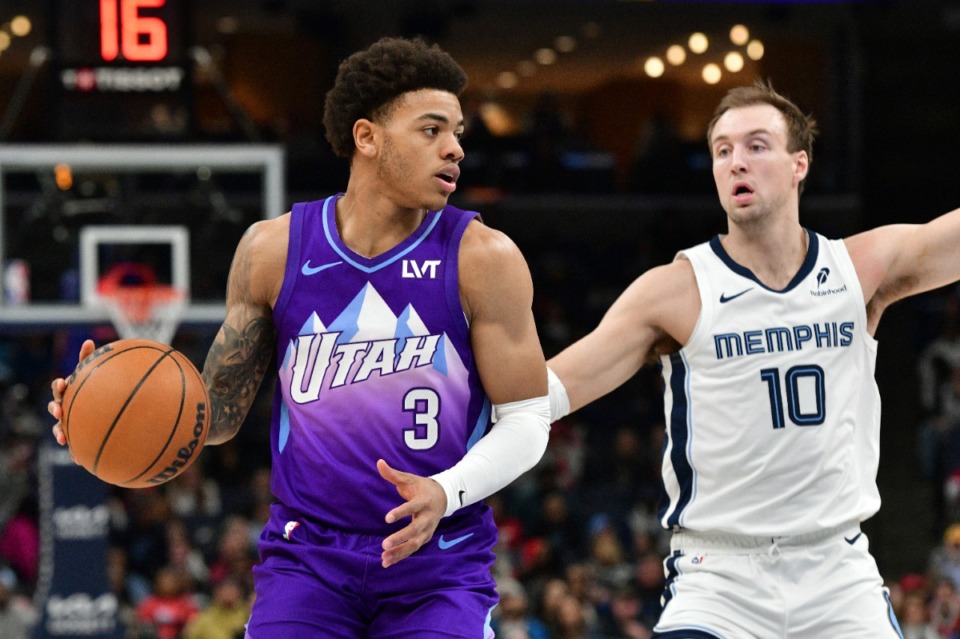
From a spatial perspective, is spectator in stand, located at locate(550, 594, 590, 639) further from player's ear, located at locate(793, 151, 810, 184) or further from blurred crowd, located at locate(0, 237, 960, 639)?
player's ear, located at locate(793, 151, 810, 184)

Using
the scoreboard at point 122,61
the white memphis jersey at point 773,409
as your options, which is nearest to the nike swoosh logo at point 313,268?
the white memphis jersey at point 773,409

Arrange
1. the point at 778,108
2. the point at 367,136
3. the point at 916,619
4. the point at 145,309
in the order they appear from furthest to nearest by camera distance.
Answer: the point at 916,619, the point at 145,309, the point at 778,108, the point at 367,136

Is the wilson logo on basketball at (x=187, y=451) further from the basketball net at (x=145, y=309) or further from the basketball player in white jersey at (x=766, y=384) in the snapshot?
the basketball net at (x=145, y=309)

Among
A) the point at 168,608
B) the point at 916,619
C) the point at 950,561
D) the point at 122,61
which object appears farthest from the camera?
the point at 950,561

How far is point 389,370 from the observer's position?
3.98 m

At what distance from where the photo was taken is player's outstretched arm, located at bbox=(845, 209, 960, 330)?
4.67 m

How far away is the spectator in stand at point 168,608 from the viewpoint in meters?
11.9

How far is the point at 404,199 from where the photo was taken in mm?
4047

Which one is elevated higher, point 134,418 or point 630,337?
point 630,337

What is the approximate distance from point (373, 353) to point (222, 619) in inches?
322

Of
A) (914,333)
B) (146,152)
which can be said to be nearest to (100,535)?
(146,152)

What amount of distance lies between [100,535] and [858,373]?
8.08m

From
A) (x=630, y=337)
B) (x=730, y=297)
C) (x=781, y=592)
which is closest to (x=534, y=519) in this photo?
(x=630, y=337)

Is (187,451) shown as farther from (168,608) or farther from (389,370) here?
(168,608)
